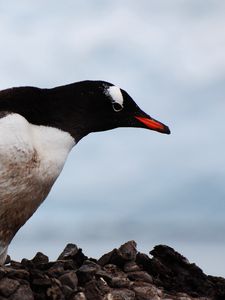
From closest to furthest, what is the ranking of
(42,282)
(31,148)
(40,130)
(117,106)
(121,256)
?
(42,282) < (31,148) < (40,130) < (117,106) < (121,256)

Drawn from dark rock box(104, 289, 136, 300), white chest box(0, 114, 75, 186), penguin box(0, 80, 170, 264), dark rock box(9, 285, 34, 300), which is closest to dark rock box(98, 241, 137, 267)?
dark rock box(104, 289, 136, 300)

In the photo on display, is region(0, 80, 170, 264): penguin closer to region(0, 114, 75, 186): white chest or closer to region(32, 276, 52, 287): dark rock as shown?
region(0, 114, 75, 186): white chest

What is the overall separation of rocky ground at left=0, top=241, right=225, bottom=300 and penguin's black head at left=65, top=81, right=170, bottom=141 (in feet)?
4.57

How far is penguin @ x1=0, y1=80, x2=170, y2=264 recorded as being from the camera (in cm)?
852

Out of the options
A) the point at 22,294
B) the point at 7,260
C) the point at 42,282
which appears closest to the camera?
the point at 22,294

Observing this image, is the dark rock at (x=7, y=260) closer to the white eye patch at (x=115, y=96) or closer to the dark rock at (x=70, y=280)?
the dark rock at (x=70, y=280)

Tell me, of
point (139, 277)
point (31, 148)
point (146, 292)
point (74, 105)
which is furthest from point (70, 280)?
point (74, 105)

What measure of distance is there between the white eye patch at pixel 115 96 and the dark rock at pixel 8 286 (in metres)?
2.04

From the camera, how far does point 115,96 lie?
9047 mm

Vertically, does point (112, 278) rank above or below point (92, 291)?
above

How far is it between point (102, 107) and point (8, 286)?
6.64ft

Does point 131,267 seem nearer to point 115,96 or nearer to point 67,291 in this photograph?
point 67,291

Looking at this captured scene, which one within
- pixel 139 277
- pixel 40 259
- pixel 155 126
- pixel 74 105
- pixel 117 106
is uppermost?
pixel 155 126

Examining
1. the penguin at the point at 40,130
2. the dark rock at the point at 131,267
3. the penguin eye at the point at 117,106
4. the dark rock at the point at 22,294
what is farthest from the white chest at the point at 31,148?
the dark rock at the point at 131,267
